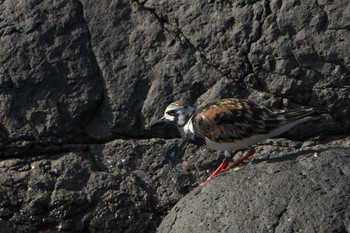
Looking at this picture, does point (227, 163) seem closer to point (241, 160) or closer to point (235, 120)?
point (241, 160)

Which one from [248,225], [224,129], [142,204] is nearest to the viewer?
[248,225]

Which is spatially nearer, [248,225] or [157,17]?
[248,225]

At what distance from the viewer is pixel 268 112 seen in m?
8.30

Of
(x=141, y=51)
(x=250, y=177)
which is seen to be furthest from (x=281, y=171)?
(x=141, y=51)

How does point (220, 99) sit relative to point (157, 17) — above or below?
below

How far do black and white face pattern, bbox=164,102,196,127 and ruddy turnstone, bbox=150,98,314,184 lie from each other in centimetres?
9

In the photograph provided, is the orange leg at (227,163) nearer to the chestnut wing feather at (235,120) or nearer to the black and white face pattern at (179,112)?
the chestnut wing feather at (235,120)

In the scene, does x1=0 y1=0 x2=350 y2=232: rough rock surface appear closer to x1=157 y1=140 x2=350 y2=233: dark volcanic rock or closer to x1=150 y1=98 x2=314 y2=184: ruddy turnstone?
x1=150 y1=98 x2=314 y2=184: ruddy turnstone

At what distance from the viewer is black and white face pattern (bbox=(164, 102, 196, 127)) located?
8555 mm

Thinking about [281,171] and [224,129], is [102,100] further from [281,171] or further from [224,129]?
[281,171]

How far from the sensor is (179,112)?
8.57m

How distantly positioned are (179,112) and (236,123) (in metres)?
0.53

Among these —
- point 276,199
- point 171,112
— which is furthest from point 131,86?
point 276,199

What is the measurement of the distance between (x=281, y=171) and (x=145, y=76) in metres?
1.83
